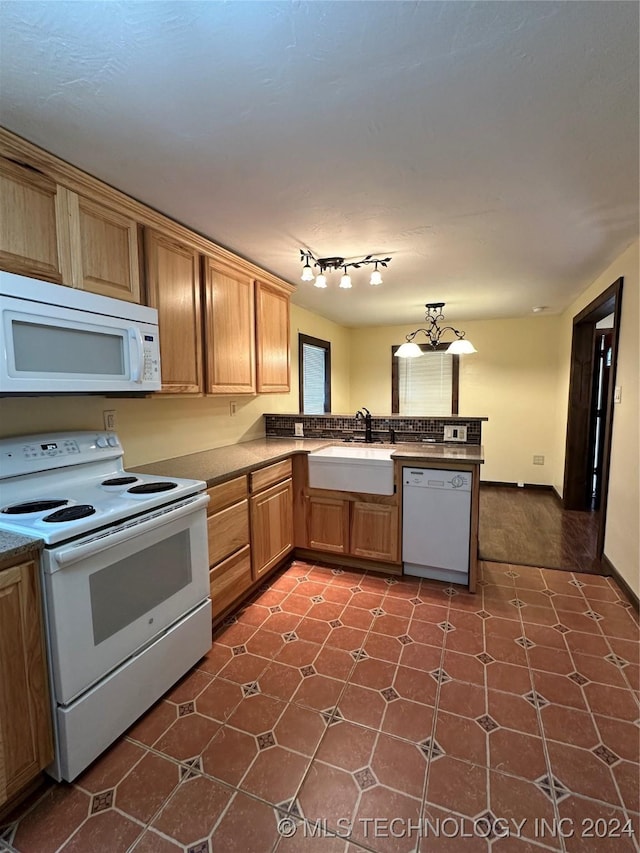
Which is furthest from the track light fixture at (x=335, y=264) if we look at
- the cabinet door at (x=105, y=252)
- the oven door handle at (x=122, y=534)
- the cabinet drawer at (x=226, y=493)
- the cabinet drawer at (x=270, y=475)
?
the oven door handle at (x=122, y=534)

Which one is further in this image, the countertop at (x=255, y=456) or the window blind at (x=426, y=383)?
the window blind at (x=426, y=383)

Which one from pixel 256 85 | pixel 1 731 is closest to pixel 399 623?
pixel 1 731

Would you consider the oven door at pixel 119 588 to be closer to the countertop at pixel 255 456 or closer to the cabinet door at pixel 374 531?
the countertop at pixel 255 456

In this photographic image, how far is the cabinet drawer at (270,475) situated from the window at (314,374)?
1.39m

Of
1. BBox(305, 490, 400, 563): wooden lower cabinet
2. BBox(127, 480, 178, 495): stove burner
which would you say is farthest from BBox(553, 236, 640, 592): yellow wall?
BBox(127, 480, 178, 495): stove burner

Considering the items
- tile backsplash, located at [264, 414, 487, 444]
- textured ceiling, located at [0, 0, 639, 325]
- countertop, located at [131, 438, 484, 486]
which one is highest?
textured ceiling, located at [0, 0, 639, 325]

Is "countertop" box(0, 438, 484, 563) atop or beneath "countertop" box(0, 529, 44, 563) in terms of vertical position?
atop

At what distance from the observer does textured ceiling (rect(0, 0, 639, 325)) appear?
101 cm

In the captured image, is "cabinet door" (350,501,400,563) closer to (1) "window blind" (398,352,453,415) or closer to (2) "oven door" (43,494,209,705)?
(2) "oven door" (43,494,209,705)

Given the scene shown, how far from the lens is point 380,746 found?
151 cm

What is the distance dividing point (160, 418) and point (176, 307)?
2.36 feet

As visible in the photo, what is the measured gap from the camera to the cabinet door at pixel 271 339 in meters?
3.04

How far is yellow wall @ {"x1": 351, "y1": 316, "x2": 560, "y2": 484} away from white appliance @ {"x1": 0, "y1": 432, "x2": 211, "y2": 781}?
14.6 ft

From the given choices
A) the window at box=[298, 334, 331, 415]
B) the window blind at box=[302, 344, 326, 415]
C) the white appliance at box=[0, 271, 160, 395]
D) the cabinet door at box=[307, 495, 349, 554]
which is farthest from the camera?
the window blind at box=[302, 344, 326, 415]
